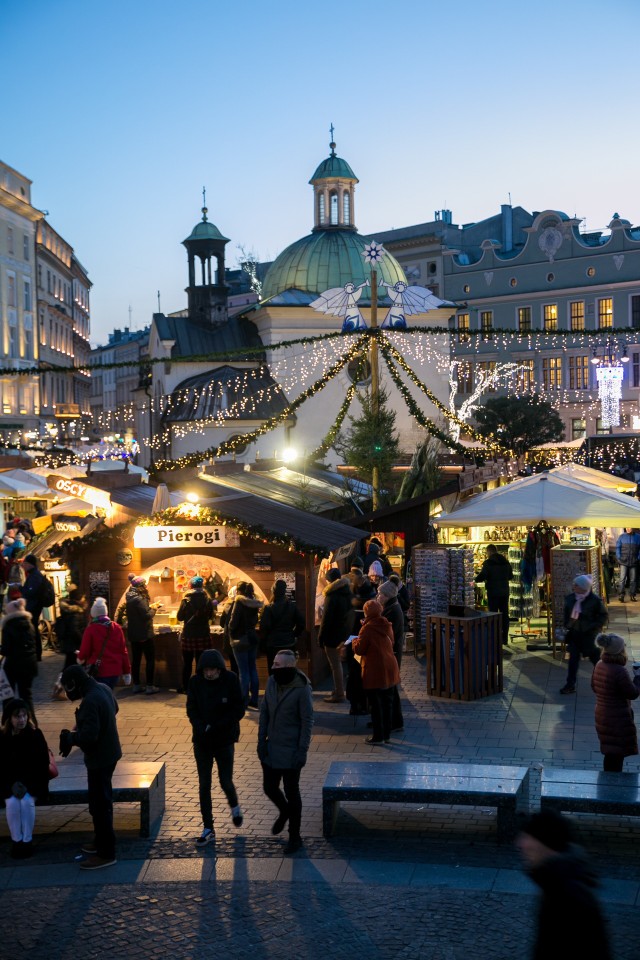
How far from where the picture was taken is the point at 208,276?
187 ft

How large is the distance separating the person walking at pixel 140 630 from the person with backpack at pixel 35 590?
240 cm

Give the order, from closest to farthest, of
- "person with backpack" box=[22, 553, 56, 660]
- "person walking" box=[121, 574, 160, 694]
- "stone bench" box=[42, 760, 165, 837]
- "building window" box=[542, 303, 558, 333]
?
"stone bench" box=[42, 760, 165, 837] < "person walking" box=[121, 574, 160, 694] < "person with backpack" box=[22, 553, 56, 660] < "building window" box=[542, 303, 558, 333]

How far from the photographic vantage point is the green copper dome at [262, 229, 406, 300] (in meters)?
49.8

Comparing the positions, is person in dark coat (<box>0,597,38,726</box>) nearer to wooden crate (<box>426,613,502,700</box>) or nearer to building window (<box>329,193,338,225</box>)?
wooden crate (<box>426,613,502,700</box>)

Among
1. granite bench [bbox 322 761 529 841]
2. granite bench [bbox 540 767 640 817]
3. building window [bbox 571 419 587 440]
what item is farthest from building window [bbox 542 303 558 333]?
granite bench [bbox 540 767 640 817]

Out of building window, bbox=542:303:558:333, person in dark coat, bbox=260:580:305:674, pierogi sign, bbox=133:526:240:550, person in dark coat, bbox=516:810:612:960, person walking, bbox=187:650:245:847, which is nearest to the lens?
person in dark coat, bbox=516:810:612:960

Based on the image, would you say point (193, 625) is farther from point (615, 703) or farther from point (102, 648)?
point (615, 703)

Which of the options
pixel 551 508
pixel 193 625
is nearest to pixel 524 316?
pixel 551 508

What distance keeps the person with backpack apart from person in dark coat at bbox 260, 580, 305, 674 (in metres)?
4.67

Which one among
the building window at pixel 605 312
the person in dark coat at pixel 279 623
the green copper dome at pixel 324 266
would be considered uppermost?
the building window at pixel 605 312

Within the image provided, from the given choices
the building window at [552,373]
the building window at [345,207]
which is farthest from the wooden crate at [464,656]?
the building window at [552,373]

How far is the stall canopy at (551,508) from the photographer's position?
16.7 m

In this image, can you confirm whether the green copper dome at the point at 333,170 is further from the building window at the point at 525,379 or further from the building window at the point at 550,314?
the building window at the point at 550,314

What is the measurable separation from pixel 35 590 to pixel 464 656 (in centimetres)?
645
